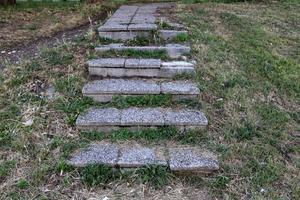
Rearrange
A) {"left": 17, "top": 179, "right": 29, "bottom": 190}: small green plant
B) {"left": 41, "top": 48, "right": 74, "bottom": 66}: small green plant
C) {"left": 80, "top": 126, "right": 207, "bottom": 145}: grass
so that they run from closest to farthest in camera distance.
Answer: {"left": 17, "top": 179, "right": 29, "bottom": 190}: small green plant → {"left": 80, "top": 126, "right": 207, "bottom": 145}: grass → {"left": 41, "top": 48, "right": 74, "bottom": 66}: small green plant

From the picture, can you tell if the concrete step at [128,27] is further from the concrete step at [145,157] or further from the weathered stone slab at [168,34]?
the concrete step at [145,157]

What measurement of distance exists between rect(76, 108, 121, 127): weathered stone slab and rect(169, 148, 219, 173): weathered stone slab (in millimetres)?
561

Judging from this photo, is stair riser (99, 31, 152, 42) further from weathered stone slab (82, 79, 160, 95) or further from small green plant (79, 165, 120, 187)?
small green plant (79, 165, 120, 187)

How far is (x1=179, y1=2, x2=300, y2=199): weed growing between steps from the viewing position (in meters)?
2.74

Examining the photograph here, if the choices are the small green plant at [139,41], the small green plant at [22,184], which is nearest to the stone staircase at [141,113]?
the small green plant at [139,41]

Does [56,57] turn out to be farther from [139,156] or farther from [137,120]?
[139,156]

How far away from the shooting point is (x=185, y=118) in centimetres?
316

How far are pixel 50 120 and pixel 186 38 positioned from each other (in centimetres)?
203

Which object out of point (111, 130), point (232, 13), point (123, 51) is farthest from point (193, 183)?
point (232, 13)

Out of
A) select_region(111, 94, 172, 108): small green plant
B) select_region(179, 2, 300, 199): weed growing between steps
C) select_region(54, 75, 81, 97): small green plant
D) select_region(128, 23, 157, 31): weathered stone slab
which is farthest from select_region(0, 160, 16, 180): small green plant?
select_region(128, 23, 157, 31): weathered stone slab

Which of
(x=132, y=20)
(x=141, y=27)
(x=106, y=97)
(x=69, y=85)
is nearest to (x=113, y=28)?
(x=141, y=27)

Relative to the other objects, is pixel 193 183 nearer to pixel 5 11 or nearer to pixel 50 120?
pixel 50 120

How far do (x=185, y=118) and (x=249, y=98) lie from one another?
2.85 ft

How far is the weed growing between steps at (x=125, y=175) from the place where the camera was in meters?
2.64
